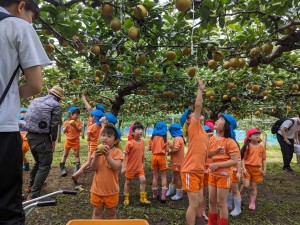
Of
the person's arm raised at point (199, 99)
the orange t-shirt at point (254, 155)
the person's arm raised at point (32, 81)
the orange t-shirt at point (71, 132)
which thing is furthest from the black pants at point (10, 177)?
the orange t-shirt at point (71, 132)

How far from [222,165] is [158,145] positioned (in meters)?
2.05

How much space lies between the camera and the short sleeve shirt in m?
1.19

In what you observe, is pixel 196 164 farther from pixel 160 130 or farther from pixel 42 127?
pixel 42 127

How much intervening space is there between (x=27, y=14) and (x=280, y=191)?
6.29 metres

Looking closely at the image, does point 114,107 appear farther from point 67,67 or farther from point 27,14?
point 27,14

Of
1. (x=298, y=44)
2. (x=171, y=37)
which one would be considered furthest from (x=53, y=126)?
(x=298, y=44)

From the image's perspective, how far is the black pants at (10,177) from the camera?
3.81 feet

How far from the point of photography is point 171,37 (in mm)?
3123

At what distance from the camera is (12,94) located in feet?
3.98

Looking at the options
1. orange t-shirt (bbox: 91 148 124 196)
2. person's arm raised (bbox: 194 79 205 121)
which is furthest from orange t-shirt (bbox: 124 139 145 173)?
person's arm raised (bbox: 194 79 205 121)

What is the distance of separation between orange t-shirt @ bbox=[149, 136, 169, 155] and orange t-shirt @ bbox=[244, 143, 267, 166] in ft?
4.67

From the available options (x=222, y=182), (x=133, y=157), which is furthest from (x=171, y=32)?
(x=133, y=157)

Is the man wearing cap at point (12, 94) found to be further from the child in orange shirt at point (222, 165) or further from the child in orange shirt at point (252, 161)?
the child in orange shirt at point (252, 161)

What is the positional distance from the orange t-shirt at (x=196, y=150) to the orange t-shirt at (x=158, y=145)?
1.85 m
